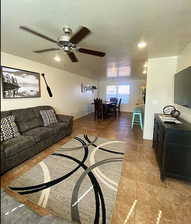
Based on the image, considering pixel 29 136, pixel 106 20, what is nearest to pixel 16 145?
pixel 29 136

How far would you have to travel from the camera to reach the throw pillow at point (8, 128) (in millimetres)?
2342

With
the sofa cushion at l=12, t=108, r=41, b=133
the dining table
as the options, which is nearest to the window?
the dining table

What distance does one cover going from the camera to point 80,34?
1546 mm

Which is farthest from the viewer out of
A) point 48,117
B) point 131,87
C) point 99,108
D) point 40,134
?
point 131,87

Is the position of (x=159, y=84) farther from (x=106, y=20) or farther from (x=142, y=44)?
(x=106, y=20)

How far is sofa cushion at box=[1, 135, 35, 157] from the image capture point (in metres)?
2.00

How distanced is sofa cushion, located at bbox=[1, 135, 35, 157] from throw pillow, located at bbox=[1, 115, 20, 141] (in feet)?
0.54

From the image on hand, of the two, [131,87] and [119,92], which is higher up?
[131,87]

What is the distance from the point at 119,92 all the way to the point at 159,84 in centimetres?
516

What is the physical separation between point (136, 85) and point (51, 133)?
21.9ft

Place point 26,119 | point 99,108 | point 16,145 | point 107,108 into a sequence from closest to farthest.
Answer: point 16,145, point 26,119, point 99,108, point 107,108

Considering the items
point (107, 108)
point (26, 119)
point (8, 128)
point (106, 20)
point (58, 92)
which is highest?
point (106, 20)

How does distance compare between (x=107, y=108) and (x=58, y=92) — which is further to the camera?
(x=107, y=108)

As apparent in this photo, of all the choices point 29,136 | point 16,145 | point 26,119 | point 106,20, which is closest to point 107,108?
point 26,119
